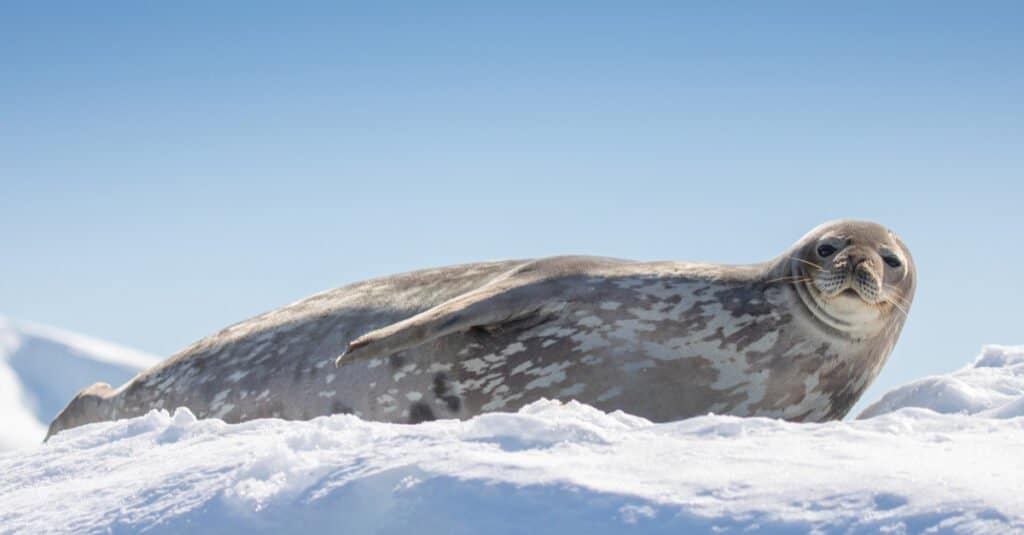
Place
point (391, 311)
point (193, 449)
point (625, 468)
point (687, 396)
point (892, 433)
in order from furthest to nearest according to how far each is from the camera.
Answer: point (391, 311)
point (687, 396)
point (193, 449)
point (892, 433)
point (625, 468)

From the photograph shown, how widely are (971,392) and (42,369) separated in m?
73.6

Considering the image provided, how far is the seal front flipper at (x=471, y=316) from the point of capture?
20.2 ft

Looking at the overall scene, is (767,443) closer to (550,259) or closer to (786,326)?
(786,326)

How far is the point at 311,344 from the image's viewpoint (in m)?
7.26

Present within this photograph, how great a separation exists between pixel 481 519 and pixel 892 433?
159 centimetres

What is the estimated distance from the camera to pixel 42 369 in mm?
71312

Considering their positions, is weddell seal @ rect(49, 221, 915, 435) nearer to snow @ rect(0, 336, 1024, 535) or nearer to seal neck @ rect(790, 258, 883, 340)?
seal neck @ rect(790, 258, 883, 340)

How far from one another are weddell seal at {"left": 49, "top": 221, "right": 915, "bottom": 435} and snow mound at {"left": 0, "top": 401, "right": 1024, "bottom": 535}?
7.64ft

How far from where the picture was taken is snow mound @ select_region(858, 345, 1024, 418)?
5262mm

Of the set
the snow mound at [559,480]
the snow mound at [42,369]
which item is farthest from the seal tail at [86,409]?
the snow mound at [42,369]

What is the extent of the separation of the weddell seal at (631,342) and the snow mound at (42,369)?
66.1 meters

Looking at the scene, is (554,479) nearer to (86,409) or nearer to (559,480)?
(559,480)

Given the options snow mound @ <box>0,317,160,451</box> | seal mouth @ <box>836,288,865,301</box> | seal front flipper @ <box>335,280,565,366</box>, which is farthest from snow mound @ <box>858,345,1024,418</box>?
snow mound @ <box>0,317,160,451</box>

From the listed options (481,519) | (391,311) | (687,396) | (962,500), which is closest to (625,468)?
(481,519)
